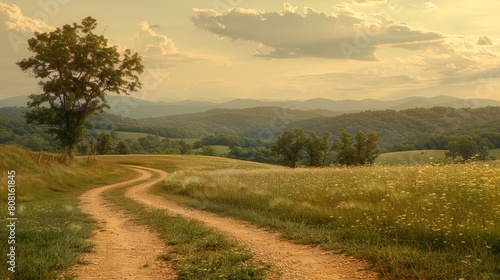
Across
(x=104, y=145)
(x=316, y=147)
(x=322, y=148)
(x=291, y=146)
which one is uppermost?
(x=104, y=145)

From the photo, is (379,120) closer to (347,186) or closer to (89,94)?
(89,94)

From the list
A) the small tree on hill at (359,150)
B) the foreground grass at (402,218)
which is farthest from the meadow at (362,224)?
the small tree on hill at (359,150)

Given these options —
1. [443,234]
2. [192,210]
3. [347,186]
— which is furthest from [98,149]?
[443,234]

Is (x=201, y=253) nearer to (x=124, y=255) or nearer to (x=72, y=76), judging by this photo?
(x=124, y=255)

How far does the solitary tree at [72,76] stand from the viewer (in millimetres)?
38562

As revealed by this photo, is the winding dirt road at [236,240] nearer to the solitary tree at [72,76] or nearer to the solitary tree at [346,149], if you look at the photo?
the solitary tree at [72,76]

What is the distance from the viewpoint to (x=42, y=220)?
41.1ft

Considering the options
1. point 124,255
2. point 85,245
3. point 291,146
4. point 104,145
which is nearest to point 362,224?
point 124,255

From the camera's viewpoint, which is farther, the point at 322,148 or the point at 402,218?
the point at 322,148

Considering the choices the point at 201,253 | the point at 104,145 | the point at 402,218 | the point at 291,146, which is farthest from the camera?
the point at 104,145

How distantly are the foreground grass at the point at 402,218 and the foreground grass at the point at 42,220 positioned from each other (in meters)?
5.82

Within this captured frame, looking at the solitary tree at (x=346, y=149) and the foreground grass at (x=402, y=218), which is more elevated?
the foreground grass at (x=402, y=218)

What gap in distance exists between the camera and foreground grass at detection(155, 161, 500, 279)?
696cm

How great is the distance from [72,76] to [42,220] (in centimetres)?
3209
